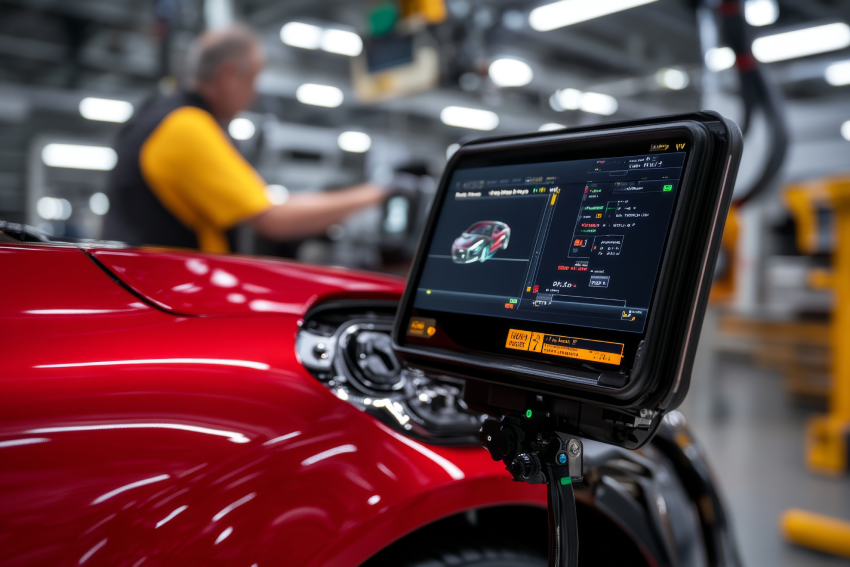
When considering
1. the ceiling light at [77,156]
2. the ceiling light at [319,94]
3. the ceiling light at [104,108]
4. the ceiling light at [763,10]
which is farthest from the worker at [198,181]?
the ceiling light at [77,156]

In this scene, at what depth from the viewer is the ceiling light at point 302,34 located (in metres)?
8.16

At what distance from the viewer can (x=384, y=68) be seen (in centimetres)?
484

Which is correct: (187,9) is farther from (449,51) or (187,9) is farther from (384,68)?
(449,51)

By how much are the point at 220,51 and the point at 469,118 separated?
11.7 meters

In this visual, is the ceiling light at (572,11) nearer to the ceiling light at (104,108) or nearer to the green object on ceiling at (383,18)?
the green object on ceiling at (383,18)

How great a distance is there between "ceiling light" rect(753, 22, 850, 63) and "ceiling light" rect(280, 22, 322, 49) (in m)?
5.23

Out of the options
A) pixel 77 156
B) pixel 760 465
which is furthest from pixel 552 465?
pixel 77 156

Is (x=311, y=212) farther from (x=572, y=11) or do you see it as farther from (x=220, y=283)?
(x=572, y=11)

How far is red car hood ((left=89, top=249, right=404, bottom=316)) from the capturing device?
74cm

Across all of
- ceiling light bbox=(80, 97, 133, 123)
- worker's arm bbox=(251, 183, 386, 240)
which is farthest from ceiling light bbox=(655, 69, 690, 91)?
worker's arm bbox=(251, 183, 386, 240)

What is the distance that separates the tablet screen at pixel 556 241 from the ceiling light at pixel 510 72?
8.69 meters

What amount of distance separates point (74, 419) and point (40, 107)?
1185 centimetres

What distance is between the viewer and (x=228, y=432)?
0.66 meters

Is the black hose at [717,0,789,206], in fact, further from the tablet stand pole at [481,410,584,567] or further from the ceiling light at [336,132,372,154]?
the ceiling light at [336,132,372,154]
